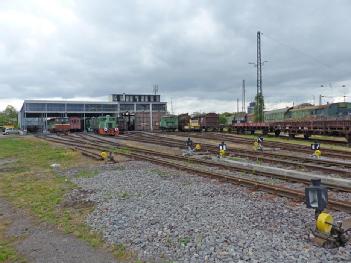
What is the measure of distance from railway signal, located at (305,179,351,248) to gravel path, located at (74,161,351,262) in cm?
17

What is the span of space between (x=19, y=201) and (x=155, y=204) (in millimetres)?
4025

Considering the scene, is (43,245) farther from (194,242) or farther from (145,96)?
(145,96)

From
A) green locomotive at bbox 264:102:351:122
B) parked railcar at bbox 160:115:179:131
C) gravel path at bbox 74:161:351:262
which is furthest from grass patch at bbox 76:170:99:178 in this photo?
parked railcar at bbox 160:115:179:131

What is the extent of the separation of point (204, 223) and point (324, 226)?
7.09 feet

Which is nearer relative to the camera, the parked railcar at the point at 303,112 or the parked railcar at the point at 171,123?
the parked railcar at the point at 303,112

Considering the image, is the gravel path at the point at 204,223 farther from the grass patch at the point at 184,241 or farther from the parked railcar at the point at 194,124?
the parked railcar at the point at 194,124

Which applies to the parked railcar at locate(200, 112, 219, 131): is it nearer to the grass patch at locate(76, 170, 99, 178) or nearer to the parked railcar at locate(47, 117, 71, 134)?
the parked railcar at locate(47, 117, 71, 134)

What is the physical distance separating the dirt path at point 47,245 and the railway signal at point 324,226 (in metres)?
3.30

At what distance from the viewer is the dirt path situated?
548 centimetres

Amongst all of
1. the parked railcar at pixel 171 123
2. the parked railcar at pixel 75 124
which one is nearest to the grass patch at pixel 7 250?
the parked railcar at pixel 171 123

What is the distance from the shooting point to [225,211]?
742 centimetres

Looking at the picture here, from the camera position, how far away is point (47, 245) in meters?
6.07

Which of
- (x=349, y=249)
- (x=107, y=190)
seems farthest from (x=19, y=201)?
(x=349, y=249)

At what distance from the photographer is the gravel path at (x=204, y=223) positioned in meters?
5.17
